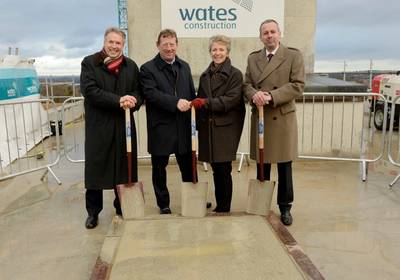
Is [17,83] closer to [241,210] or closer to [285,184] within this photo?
[241,210]

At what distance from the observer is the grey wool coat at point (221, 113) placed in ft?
11.5

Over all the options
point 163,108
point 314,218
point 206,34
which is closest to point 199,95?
point 163,108

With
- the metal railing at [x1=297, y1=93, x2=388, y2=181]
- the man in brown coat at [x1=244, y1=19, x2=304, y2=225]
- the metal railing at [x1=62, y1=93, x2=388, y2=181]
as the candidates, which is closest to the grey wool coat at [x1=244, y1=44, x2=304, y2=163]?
the man in brown coat at [x1=244, y1=19, x2=304, y2=225]

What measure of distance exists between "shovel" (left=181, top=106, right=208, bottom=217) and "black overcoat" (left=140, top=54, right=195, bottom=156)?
14 cm

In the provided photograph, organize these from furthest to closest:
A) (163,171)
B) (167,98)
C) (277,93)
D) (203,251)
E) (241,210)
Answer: (241,210)
(163,171)
(167,98)
(277,93)
(203,251)

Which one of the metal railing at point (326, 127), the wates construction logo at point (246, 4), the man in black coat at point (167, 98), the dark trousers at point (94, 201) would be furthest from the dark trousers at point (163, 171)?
the wates construction logo at point (246, 4)

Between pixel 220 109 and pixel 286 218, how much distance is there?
1.15 metres

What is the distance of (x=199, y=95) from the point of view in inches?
145

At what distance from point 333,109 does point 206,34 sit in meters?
2.08

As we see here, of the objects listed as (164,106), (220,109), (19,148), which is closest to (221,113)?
(220,109)

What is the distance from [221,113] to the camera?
3566 millimetres

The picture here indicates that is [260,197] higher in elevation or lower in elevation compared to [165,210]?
higher

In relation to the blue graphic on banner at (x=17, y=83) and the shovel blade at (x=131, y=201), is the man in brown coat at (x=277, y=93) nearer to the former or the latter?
the shovel blade at (x=131, y=201)

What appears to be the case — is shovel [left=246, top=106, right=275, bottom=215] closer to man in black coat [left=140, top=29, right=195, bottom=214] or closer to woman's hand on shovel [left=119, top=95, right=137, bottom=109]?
man in black coat [left=140, top=29, right=195, bottom=214]
